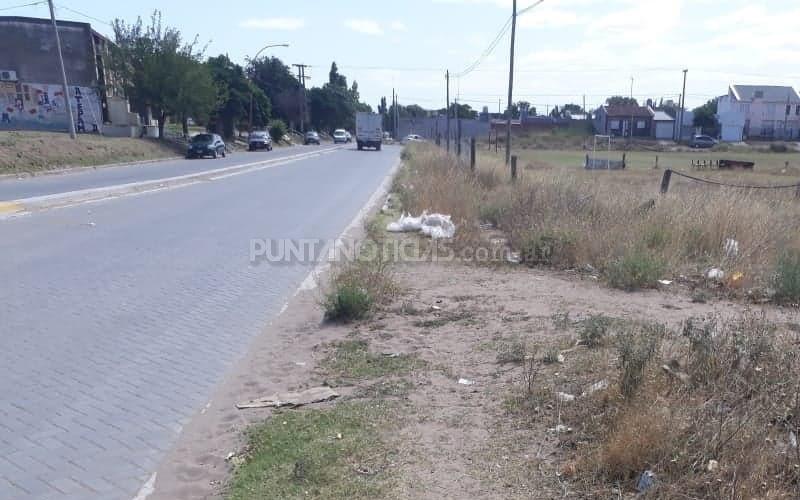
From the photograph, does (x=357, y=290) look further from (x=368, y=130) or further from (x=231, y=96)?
(x=231, y=96)

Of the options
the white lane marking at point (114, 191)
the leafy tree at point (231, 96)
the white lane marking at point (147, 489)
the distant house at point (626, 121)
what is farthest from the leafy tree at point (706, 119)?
the white lane marking at point (147, 489)

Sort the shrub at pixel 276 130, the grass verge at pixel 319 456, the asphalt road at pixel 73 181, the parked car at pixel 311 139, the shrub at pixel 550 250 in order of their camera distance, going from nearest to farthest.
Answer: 1. the grass verge at pixel 319 456
2. the shrub at pixel 550 250
3. the asphalt road at pixel 73 181
4. the shrub at pixel 276 130
5. the parked car at pixel 311 139

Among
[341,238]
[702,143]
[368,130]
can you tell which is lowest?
[702,143]

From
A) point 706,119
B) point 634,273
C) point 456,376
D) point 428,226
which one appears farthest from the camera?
point 706,119

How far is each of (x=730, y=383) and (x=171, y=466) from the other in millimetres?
3626

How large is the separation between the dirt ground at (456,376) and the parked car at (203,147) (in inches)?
1321

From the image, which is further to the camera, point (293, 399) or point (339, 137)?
point (339, 137)

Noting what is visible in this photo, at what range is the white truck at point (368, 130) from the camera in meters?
56.6

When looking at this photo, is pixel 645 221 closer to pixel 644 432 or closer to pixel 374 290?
pixel 374 290

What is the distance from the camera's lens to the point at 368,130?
2223 inches

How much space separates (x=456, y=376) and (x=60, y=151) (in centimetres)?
2898

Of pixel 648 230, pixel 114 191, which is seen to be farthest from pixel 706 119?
pixel 648 230

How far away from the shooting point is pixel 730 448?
3.32 meters

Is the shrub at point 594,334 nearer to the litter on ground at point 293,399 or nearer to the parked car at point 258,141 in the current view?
the litter on ground at point 293,399
